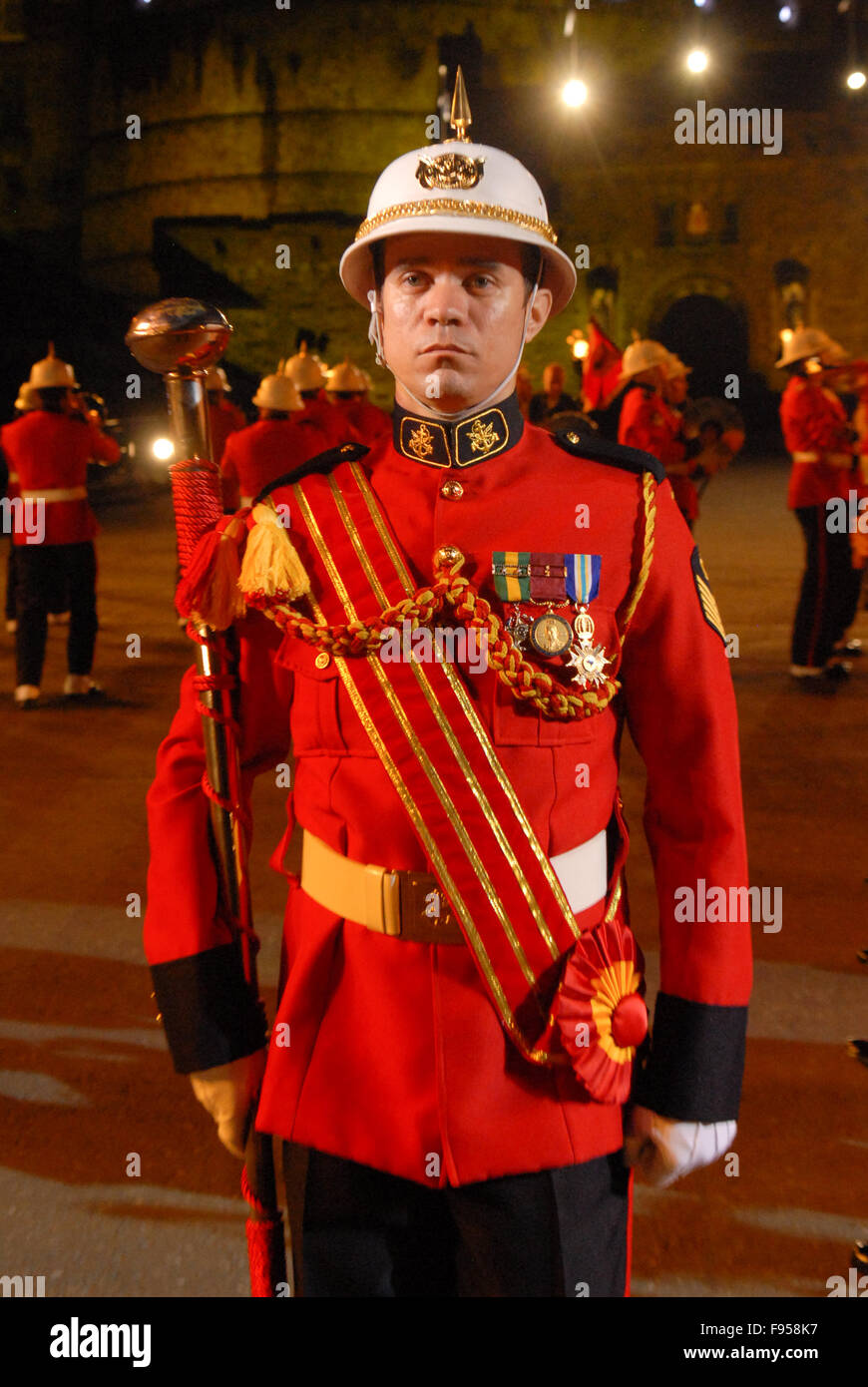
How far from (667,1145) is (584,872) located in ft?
1.25

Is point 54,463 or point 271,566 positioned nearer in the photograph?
point 271,566

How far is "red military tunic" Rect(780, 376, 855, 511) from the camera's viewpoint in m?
8.89

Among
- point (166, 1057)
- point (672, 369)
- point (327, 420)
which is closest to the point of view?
point (166, 1057)

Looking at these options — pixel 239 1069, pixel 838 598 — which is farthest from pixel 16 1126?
pixel 838 598

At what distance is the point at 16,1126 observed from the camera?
11.9ft

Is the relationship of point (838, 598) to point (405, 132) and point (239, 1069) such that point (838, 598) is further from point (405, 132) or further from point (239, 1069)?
point (405, 132)

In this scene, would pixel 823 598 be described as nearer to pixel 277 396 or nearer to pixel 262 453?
pixel 262 453

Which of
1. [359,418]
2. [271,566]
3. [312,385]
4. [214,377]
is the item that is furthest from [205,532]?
[312,385]

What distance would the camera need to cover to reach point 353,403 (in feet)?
39.6

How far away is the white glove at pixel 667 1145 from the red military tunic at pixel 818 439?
7586 millimetres

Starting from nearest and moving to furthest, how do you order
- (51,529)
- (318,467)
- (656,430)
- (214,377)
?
(318,467) < (214,377) < (51,529) < (656,430)

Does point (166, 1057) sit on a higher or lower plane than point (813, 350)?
lower

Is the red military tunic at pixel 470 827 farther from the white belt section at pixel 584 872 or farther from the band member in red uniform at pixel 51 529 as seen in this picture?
the band member in red uniform at pixel 51 529

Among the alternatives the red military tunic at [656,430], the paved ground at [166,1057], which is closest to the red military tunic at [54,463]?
the paved ground at [166,1057]
